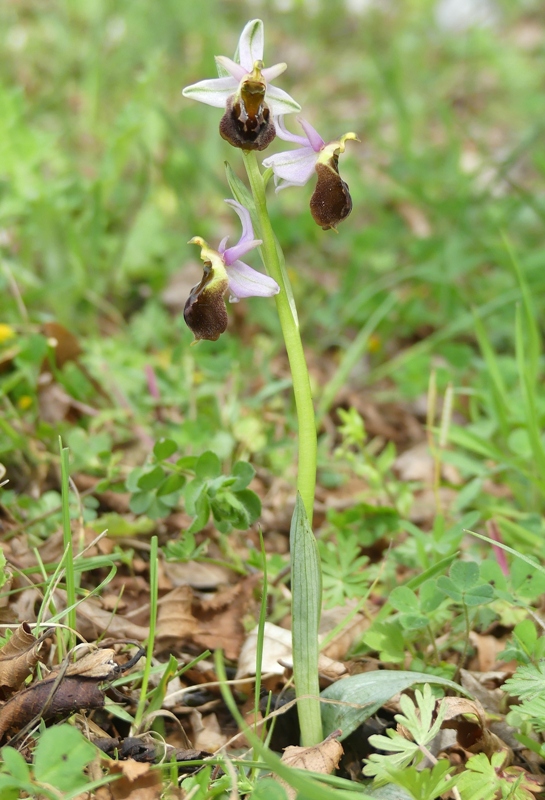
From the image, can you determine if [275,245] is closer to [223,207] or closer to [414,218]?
[223,207]

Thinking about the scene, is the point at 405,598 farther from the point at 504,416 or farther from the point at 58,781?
the point at 504,416

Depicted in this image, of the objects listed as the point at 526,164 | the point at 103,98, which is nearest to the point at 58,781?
the point at 103,98

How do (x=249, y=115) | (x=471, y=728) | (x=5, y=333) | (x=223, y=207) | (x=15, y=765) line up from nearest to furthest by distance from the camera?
(x=15, y=765) < (x=249, y=115) < (x=471, y=728) < (x=5, y=333) < (x=223, y=207)

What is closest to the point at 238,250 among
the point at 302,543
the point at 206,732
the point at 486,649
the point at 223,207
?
the point at 302,543

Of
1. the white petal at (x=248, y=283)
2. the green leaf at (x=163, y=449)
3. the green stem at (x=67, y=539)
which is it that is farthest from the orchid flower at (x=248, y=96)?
the green leaf at (x=163, y=449)

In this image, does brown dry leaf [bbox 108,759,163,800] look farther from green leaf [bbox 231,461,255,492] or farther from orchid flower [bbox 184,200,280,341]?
orchid flower [bbox 184,200,280,341]

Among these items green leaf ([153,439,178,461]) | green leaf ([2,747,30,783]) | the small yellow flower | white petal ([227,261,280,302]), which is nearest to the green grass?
the small yellow flower

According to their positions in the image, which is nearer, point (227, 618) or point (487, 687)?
point (487, 687)
